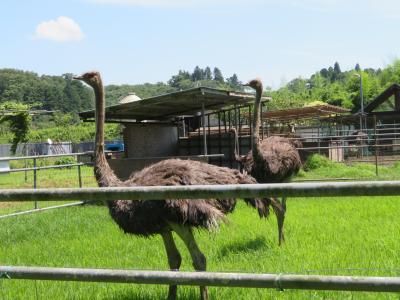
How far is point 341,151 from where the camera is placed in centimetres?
2233

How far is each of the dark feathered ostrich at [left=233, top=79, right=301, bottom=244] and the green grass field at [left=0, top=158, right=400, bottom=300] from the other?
0.63 meters

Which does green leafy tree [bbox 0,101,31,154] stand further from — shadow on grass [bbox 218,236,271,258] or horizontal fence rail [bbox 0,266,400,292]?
horizontal fence rail [bbox 0,266,400,292]

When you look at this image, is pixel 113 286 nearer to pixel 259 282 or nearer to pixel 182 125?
pixel 259 282

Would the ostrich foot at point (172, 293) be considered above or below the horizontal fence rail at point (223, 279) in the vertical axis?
below

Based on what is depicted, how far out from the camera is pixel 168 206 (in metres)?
4.18

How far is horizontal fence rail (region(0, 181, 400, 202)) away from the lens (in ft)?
7.73

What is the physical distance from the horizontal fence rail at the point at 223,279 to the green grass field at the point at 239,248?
4.65 feet

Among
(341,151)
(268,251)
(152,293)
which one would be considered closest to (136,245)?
(268,251)

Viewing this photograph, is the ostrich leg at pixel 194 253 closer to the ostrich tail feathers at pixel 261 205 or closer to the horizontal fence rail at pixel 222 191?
the horizontal fence rail at pixel 222 191

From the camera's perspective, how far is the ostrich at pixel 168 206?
4.24 meters

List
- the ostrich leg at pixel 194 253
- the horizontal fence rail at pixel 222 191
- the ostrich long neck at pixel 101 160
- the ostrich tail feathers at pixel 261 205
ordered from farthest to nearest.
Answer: the ostrich tail feathers at pixel 261 205, the ostrich long neck at pixel 101 160, the ostrich leg at pixel 194 253, the horizontal fence rail at pixel 222 191

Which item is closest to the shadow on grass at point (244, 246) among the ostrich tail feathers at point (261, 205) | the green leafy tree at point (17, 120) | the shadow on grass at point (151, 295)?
the ostrich tail feathers at point (261, 205)

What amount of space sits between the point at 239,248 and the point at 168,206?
8.45ft

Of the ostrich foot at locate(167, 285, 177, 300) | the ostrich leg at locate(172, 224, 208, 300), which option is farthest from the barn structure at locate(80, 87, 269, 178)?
the ostrich leg at locate(172, 224, 208, 300)
